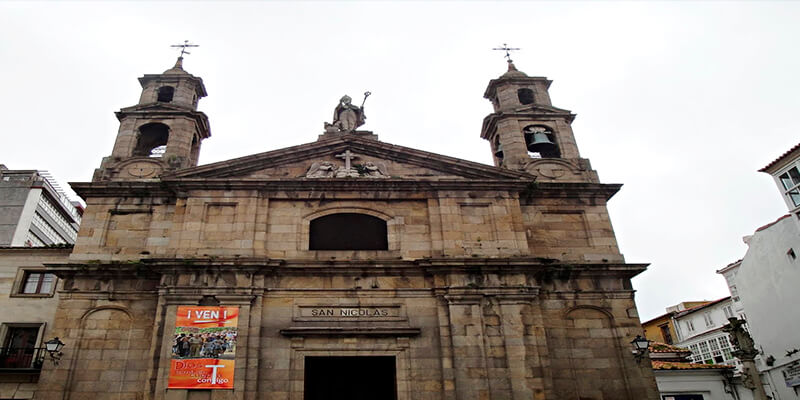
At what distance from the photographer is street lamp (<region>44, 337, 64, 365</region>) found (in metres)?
14.9

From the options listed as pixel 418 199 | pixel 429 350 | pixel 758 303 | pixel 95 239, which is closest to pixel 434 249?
pixel 418 199

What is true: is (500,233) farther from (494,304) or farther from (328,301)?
(328,301)

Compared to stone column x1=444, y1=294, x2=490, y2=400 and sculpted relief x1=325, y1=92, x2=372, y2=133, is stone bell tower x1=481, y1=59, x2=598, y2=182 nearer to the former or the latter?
sculpted relief x1=325, y1=92, x2=372, y2=133

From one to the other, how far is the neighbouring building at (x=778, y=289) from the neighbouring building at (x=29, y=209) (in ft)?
141

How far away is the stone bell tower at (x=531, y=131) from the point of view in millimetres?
20750

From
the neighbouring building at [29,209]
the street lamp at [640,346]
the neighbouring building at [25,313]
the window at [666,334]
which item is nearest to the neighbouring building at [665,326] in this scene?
the window at [666,334]

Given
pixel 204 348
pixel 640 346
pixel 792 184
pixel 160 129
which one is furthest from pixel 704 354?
pixel 160 129

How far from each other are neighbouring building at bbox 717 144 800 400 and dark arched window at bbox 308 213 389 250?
1815cm

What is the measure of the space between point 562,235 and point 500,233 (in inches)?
106

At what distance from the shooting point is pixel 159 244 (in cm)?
1750

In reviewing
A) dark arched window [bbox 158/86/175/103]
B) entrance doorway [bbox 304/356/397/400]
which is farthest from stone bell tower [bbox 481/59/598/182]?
dark arched window [bbox 158/86/175/103]

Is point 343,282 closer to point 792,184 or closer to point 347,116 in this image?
point 347,116

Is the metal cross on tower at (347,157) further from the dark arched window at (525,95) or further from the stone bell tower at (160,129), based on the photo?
the dark arched window at (525,95)

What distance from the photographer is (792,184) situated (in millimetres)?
23109
